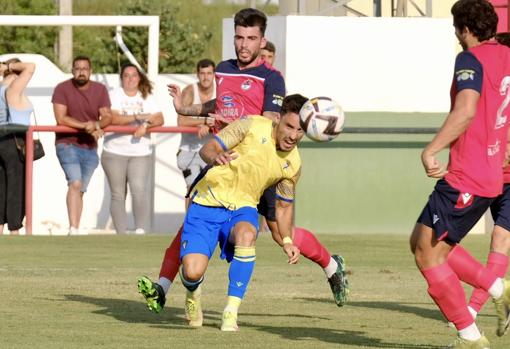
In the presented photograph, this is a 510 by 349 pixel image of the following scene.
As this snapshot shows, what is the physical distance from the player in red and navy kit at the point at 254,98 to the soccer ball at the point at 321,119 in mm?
1008

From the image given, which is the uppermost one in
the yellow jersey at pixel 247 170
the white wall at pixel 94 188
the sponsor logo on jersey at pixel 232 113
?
the sponsor logo on jersey at pixel 232 113

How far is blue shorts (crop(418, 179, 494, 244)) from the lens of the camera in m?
8.66

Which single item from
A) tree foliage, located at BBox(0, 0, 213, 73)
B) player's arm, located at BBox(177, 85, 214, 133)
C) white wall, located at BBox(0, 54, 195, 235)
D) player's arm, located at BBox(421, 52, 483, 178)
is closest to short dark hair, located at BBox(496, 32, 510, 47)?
player's arm, located at BBox(421, 52, 483, 178)

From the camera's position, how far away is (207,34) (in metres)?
53.8

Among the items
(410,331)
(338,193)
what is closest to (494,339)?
(410,331)

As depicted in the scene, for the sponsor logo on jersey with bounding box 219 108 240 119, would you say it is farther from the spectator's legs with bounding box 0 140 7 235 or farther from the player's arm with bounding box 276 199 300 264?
the spectator's legs with bounding box 0 140 7 235

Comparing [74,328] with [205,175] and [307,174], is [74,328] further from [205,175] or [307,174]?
[307,174]

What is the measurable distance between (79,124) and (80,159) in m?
0.42

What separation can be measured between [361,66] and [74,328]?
37.1 ft

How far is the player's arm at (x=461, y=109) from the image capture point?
841 centimetres

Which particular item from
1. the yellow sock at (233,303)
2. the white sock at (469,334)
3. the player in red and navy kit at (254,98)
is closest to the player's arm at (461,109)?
the white sock at (469,334)

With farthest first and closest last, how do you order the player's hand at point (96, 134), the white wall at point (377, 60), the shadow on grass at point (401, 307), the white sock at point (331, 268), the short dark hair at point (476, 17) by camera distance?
the white wall at point (377, 60)
the player's hand at point (96, 134)
the shadow on grass at point (401, 307)
the white sock at point (331, 268)
the short dark hair at point (476, 17)

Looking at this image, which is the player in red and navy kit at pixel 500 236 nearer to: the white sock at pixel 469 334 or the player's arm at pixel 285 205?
the player's arm at pixel 285 205

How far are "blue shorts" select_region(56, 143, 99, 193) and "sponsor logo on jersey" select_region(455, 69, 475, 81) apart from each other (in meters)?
10.8
